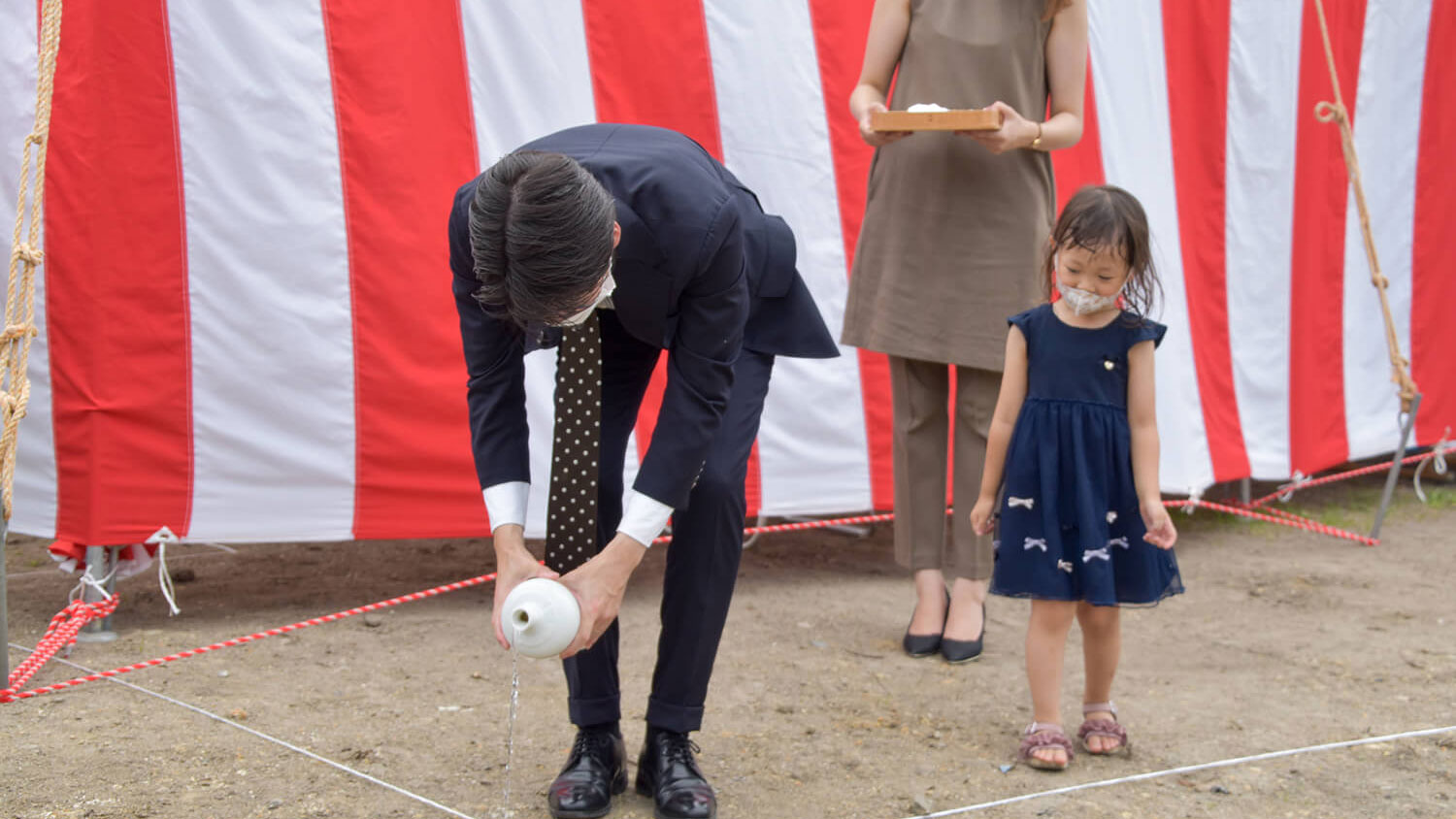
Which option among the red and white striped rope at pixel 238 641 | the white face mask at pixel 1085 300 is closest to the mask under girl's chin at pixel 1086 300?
the white face mask at pixel 1085 300

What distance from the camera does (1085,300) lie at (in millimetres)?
1921

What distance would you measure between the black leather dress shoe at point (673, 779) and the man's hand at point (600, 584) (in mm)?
291

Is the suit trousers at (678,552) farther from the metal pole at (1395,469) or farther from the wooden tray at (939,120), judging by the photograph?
the metal pole at (1395,469)

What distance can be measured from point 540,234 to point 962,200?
1.34 metres

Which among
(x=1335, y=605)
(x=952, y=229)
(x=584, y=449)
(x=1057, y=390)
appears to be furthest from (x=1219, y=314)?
(x=584, y=449)

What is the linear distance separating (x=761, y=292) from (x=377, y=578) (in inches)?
57.7

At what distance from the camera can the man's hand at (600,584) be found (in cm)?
146

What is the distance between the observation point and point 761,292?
1792 millimetres

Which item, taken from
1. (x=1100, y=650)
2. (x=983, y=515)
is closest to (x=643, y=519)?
(x=983, y=515)

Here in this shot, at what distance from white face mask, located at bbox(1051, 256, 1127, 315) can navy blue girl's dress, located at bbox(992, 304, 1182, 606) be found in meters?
0.03

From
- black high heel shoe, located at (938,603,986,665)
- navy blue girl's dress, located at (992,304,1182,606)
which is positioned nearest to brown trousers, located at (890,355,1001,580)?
black high heel shoe, located at (938,603,986,665)

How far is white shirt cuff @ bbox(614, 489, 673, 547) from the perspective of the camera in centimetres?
152

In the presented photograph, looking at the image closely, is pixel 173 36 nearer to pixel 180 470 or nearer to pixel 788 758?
pixel 180 470

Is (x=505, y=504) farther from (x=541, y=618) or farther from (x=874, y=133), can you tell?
(x=874, y=133)
